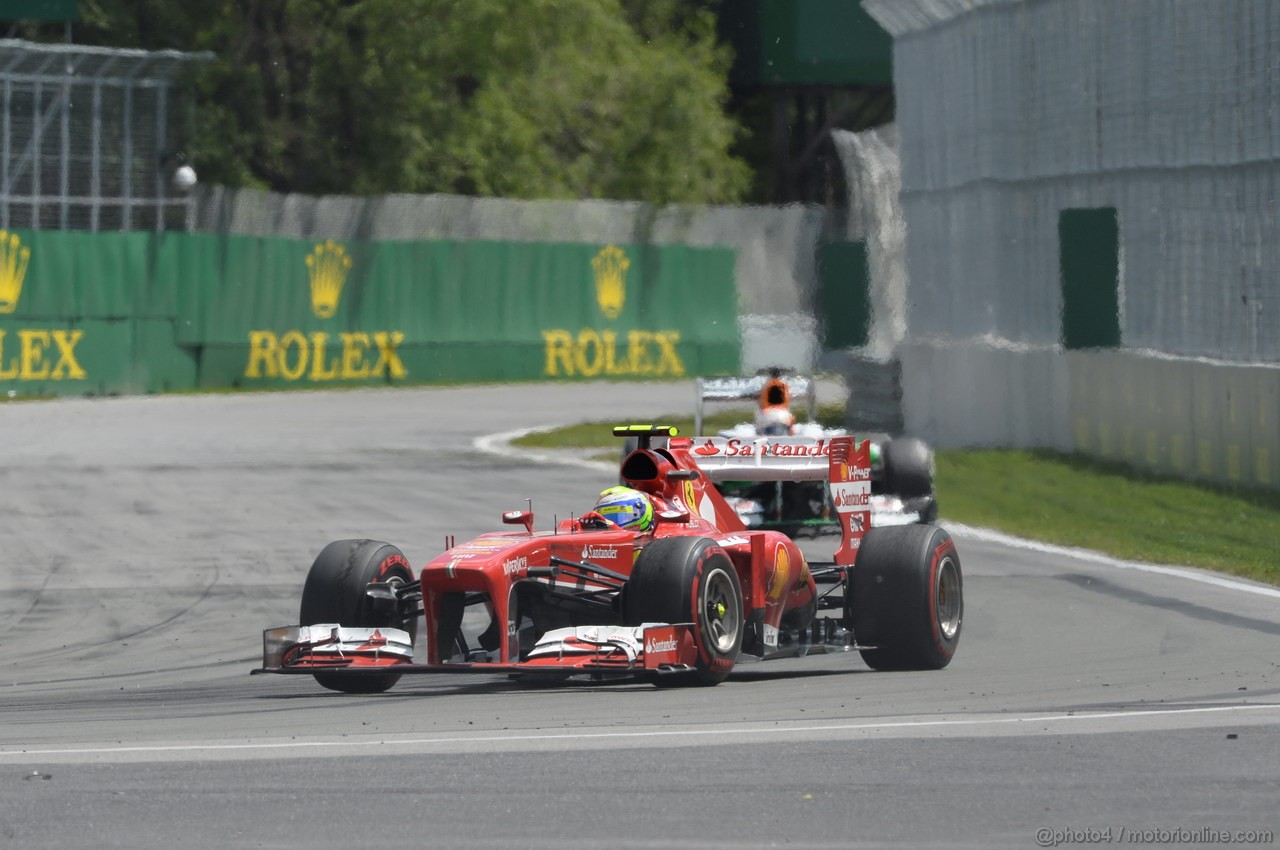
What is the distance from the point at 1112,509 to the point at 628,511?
9.36 m

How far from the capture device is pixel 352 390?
127ft

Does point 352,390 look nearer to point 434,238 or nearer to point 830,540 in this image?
point 434,238

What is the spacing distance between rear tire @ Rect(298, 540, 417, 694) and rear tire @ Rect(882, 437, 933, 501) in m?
6.04

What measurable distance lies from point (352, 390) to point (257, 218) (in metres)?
4.10

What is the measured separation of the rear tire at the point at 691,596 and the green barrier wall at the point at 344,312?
89.4 feet

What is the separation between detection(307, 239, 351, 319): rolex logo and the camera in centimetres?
4016

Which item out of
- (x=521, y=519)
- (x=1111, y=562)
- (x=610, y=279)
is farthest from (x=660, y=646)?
(x=610, y=279)

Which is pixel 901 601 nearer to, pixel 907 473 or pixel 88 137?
pixel 907 473

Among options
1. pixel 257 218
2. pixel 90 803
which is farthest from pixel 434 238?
pixel 90 803

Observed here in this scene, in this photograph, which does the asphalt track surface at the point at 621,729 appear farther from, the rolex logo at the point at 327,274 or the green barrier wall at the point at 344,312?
the rolex logo at the point at 327,274

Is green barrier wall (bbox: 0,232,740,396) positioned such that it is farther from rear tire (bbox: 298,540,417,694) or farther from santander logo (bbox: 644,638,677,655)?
santander logo (bbox: 644,638,677,655)

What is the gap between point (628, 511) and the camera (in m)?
11.0

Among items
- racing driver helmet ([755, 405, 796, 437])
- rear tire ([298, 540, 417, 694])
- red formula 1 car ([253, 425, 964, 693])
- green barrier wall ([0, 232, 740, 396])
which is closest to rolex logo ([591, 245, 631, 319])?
green barrier wall ([0, 232, 740, 396])

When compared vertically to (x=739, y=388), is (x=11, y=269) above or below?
above
